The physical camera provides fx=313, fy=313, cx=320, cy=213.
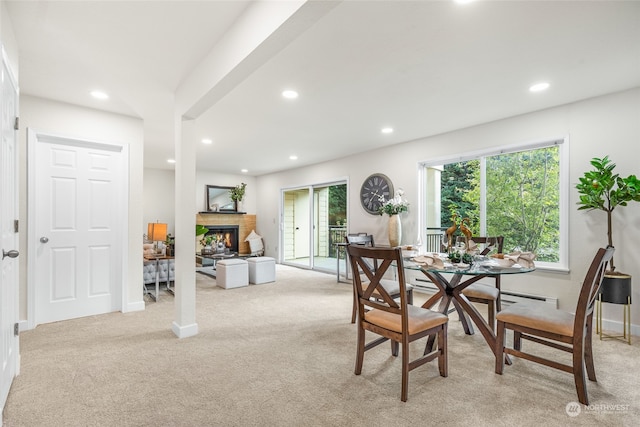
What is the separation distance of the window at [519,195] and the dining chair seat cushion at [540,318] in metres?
1.47

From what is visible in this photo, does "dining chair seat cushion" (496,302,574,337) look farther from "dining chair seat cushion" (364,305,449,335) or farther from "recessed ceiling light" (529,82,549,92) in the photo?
"recessed ceiling light" (529,82,549,92)

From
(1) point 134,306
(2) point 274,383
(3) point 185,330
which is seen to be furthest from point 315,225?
(2) point 274,383

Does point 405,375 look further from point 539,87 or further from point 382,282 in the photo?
point 539,87

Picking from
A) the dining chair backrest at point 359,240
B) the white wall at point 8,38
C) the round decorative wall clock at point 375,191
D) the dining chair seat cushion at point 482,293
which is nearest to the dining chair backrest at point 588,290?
the dining chair seat cushion at point 482,293

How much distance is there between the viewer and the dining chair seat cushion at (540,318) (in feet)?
6.59

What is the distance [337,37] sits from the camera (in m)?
2.25

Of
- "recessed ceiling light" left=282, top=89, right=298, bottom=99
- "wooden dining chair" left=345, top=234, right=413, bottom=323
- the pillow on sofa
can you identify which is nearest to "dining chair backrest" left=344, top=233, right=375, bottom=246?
"wooden dining chair" left=345, top=234, right=413, bottom=323

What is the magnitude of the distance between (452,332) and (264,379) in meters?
1.94

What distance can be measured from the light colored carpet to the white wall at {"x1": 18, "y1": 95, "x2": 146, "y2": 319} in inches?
24.2

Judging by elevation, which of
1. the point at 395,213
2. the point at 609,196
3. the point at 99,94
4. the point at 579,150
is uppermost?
the point at 99,94

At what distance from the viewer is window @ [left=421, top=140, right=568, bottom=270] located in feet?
12.2

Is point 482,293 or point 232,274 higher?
point 482,293

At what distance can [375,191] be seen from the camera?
5652 mm

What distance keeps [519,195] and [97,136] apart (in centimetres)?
529
